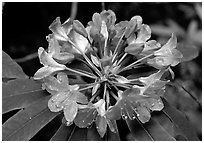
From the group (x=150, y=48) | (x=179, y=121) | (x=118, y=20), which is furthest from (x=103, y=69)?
(x=118, y=20)

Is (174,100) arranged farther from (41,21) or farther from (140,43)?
(41,21)

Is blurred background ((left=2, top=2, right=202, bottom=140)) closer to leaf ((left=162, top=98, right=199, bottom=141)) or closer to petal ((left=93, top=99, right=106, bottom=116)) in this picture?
leaf ((left=162, top=98, right=199, bottom=141))

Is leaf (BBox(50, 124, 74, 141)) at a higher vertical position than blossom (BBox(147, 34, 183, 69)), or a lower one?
lower

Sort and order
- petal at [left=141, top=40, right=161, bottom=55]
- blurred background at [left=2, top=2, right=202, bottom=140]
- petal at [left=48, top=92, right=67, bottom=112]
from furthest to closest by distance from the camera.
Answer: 1. blurred background at [left=2, top=2, right=202, bottom=140]
2. petal at [left=141, top=40, right=161, bottom=55]
3. petal at [left=48, top=92, right=67, bottom=112]

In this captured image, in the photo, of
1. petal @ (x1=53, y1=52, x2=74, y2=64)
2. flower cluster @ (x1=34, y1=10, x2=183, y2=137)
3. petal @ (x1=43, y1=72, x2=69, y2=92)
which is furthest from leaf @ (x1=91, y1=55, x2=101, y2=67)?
petal @ (x1=43, y1=72, x2=69, y2=92)

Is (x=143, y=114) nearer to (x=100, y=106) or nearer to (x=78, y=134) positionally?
(x=100, y=106)

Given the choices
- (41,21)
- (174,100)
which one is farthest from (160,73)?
(41,21)
